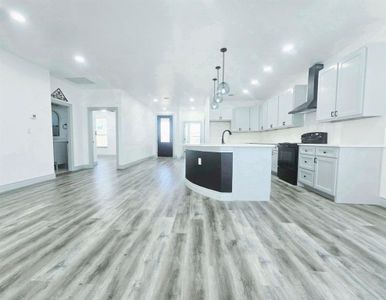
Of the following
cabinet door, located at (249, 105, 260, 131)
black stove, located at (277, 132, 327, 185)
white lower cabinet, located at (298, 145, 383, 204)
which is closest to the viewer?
white lower cabinet, located at (298, 145, 383, 204)

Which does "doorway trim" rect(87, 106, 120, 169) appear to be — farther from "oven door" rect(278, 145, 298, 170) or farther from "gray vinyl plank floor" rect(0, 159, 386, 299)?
"oven door" rect(278, 145, 298, 170)

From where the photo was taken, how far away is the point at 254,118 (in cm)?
746

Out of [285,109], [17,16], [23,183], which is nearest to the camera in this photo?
[17,16]

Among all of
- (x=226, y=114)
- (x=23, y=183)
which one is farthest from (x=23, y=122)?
(x=226, y=114)

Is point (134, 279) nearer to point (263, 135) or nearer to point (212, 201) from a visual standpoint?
point (212, 201)

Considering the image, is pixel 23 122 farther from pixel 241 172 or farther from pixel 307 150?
pixel 307 150

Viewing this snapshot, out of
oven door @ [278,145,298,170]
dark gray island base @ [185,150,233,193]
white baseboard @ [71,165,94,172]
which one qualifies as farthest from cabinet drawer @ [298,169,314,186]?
white baseboard @ [71,165,94,172]

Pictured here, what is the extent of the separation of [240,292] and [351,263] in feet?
3.67

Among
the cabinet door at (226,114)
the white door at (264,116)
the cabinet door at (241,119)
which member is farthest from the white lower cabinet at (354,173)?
the cabinet door at (226,114)

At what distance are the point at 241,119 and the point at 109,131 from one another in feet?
25.3

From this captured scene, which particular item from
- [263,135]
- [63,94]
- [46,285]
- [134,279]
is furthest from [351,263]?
[63,94]

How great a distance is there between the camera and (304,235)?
2211mm

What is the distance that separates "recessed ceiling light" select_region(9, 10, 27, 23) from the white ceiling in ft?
0.19

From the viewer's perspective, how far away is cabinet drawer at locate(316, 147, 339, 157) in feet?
10.8
